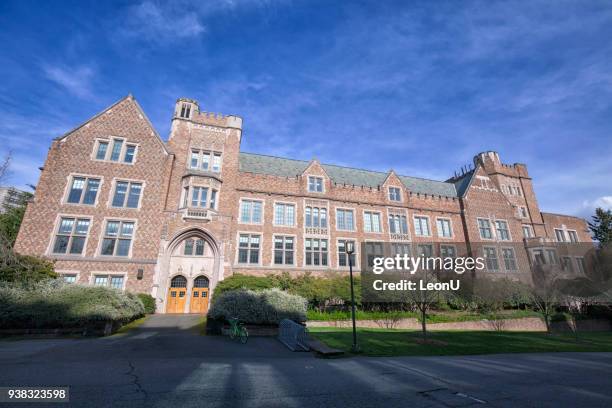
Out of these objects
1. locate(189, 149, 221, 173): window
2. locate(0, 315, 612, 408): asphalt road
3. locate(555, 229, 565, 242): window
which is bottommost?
locate(0, 315, 612, 408): asphalt road

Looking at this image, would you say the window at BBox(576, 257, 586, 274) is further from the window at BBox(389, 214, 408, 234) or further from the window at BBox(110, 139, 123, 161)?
the window at BBox(110, 139, 123, 161)

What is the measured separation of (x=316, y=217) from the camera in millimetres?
26906

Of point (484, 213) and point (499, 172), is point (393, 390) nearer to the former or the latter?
point (484, 213)

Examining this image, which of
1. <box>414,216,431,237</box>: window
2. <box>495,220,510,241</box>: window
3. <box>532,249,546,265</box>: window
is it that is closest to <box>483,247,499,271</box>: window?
<box>495,220,510,241</box>: window

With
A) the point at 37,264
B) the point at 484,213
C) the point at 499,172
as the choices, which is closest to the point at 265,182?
the point at 37,264

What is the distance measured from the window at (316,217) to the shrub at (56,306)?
52.6 ft

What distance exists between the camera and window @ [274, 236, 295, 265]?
80.9ft

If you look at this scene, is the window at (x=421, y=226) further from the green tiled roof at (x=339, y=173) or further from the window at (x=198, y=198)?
the window at (x=198, y=198)

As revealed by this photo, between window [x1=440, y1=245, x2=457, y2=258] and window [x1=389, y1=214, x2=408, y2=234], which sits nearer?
window [x1=389, y1=214, x2=408, y2=234]

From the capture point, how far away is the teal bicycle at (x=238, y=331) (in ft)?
40.6

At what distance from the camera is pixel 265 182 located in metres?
26.5

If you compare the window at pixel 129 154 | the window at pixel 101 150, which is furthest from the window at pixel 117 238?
the window at pixel 101 150

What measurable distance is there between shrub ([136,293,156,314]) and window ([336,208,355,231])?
1668cm

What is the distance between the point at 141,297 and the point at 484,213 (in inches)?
1391
